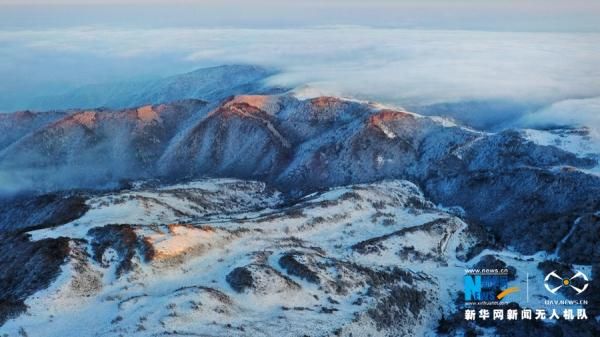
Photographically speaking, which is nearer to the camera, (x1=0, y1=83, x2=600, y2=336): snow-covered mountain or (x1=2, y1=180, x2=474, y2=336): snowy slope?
(x1=2, y1=180, x2=474, y2=336): snowy slope

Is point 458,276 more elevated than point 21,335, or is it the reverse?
point 21,335

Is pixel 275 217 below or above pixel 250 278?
below

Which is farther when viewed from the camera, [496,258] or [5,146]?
[5,146]

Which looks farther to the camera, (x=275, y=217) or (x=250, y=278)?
(x=275, y=217)

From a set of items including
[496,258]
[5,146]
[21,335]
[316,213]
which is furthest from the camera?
[5,146]

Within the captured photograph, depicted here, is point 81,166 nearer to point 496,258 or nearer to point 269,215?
point 269,215

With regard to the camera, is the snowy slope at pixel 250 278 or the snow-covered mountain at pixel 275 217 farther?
the snow-covered mountain at pixel 275 217

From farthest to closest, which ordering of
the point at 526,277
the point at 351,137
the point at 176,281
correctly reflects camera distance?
the point at 351,137 < the point at 526,277 < the point at 176,281

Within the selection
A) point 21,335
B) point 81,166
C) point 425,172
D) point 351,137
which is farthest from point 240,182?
point 21,335
